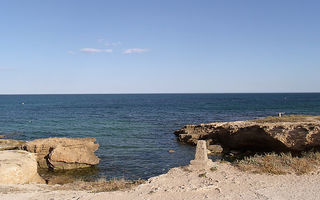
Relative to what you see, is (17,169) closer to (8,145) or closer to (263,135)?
(8,145)

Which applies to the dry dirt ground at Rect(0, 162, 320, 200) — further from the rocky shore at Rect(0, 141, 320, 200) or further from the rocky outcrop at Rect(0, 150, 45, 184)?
the rocky outcrop at Rect(0, 150, 45, 184)

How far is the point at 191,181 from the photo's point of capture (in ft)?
39.7

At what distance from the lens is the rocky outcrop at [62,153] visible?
69.9 ft

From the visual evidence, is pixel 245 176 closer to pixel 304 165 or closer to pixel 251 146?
pixel 304 165

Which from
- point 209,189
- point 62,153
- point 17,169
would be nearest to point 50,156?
point 62,153

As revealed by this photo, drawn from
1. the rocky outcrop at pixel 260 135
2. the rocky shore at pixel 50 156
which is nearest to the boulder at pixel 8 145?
the rocky shore at pixel 50 156

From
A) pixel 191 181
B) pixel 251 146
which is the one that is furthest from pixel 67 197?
pixel 251 146

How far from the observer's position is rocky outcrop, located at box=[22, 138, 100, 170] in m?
21.3

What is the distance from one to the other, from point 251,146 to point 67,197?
67.0 ft

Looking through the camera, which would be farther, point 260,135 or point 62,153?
point 260,135

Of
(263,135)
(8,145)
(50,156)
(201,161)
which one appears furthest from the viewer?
(8,145)

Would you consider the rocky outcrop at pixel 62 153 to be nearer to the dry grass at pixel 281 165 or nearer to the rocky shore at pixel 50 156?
the rocky shore at pixel 50 156

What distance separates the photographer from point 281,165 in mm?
13656

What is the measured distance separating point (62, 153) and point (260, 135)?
699 inches
